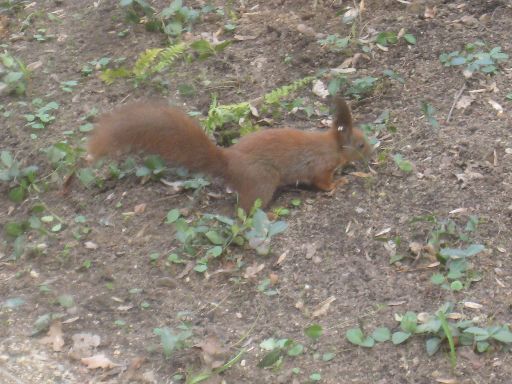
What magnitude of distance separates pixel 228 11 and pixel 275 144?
2.02m

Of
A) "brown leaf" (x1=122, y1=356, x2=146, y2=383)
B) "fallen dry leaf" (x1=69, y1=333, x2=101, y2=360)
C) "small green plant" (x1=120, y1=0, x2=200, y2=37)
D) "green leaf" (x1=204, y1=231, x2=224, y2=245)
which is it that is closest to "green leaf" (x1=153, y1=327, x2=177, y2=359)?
"brown leaf" (x1=122, y1=356, x2=146, y2=383)

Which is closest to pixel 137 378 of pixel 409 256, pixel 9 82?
pixel 409 256

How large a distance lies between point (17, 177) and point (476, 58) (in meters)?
2.99

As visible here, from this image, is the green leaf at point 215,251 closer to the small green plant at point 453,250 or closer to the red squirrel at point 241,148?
the red squirrel at point 241,148

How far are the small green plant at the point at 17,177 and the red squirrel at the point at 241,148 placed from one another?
609mm

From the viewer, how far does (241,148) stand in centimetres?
486

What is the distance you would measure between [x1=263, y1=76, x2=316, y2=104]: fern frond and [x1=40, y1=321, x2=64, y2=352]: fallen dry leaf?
6.80 feet

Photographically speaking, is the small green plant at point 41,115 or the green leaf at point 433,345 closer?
the green leaf at point 433,345

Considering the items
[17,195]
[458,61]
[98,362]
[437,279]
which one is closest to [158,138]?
[17,195]

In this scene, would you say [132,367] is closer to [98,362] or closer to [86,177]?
[98,362]

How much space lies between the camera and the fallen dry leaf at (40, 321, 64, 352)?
4027mm

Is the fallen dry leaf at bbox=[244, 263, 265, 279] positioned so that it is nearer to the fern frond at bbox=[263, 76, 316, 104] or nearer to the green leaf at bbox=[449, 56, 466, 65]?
the fern frond at bbox=[263, 76, 316, 104]

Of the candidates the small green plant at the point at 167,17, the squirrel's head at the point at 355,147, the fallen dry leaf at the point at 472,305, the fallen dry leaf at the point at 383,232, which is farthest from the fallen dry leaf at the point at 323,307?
the small green plant at the point at 167,17

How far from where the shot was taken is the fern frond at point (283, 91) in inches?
214
